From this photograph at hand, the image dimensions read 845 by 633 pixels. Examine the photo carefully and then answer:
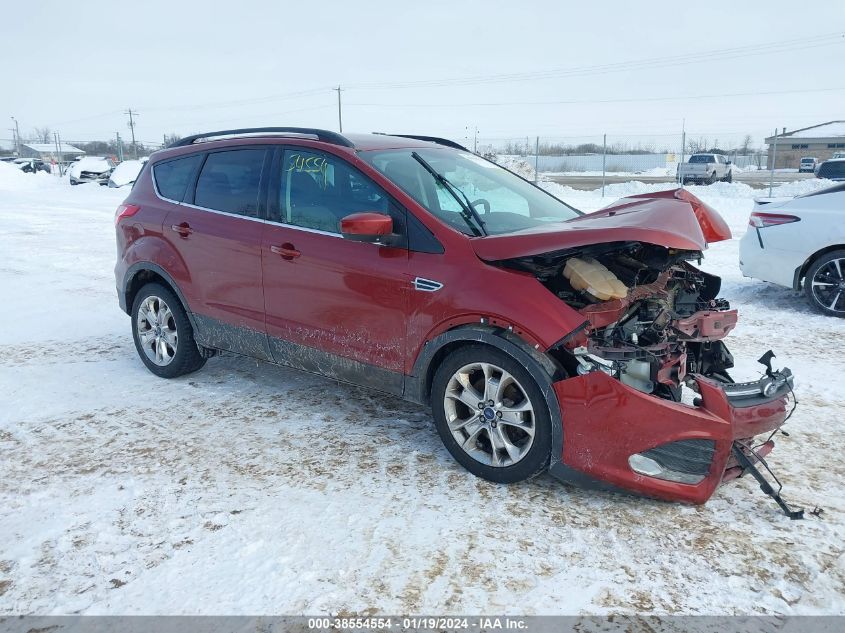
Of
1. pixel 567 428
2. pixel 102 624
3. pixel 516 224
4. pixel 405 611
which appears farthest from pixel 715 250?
pixel 102 624

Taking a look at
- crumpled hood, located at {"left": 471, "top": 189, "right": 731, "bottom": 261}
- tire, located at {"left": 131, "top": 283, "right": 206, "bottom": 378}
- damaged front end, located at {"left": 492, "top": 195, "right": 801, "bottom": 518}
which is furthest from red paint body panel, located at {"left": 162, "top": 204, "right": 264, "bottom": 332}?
damaged front end, located at {"left": 492, "top": 195, "right": 801, "bottom": 518}

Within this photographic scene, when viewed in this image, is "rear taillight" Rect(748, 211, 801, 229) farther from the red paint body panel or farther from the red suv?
the red paint body panel

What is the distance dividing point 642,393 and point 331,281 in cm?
190

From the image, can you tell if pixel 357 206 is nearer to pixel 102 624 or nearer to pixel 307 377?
pixel 307 377

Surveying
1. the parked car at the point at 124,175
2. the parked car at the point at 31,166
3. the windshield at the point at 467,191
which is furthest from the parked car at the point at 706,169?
the parked car at the point at 31,166

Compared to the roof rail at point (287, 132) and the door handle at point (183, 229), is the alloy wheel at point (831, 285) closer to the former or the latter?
the roof rail at point (287, 132)

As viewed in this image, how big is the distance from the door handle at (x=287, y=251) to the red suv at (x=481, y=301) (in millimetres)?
12

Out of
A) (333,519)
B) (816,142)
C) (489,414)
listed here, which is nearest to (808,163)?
(816,142)

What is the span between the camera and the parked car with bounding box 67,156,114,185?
1202 inches

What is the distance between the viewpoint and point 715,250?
1066cm

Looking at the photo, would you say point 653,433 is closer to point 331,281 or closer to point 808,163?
point 331,281

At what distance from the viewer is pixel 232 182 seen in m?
4.61

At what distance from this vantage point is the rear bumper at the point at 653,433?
3.02 m

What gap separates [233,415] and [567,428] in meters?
2.38
